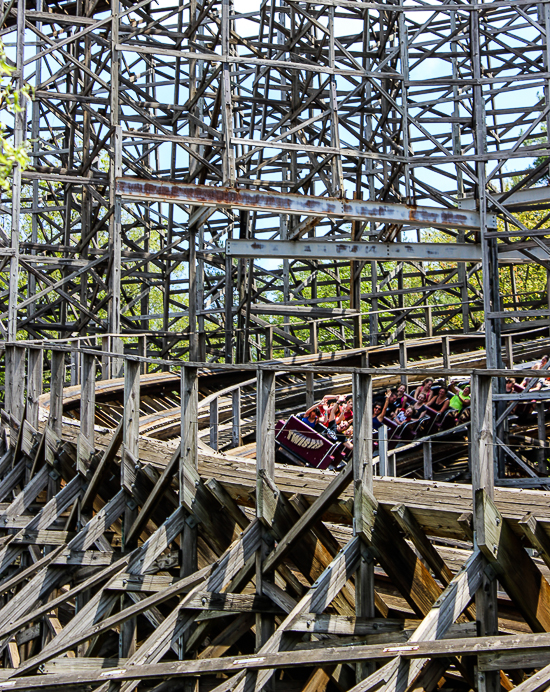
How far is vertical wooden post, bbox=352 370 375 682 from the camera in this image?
6348mm

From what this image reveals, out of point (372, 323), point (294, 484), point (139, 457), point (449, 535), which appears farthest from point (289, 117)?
point (449, 535)

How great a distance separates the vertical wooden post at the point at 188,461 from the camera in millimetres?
7828

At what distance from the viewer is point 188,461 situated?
7848 millimetres

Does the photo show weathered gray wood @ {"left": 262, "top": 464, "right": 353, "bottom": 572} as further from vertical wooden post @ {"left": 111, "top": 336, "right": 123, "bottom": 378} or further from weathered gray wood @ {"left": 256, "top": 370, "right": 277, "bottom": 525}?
vertical wooden post @ {"left": 111, "top": 336, "right": 123, "bottom": 378}

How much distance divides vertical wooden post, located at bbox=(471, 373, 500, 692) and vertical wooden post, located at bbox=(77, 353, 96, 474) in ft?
15.7

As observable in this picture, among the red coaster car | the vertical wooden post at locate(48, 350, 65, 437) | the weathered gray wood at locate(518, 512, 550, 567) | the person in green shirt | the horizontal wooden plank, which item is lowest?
the horizontal wooden plank

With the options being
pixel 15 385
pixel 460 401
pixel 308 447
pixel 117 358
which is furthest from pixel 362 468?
pixel 117 358

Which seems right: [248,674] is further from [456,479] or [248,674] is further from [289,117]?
[289,117]

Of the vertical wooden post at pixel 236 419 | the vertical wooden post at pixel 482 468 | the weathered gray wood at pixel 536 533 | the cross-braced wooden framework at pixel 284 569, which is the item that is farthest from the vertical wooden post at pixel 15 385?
the weathered gray wood at pixel 536 533

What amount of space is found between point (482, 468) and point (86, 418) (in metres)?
4.98

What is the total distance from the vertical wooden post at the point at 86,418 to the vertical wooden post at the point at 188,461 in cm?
188

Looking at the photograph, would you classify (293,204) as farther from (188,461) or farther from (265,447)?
(265,447)

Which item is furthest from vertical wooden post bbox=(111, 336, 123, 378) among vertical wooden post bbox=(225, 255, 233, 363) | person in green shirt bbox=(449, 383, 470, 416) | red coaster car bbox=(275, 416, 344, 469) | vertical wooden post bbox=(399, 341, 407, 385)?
person in green shirt bbox=(449, 383, 470, 416)

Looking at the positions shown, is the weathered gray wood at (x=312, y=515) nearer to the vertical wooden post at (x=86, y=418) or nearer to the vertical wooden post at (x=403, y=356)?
the vertical wooden post at (x=86, y=418)
